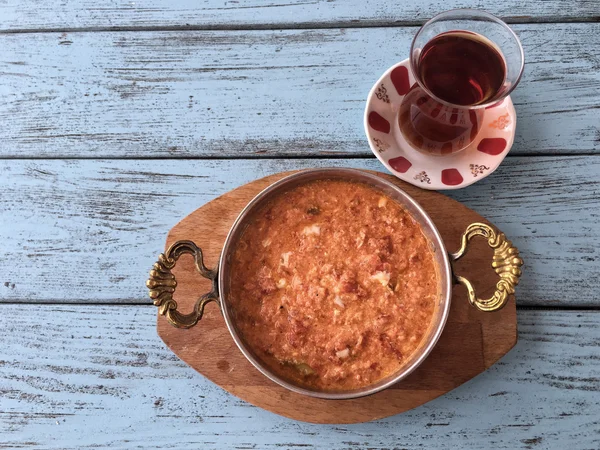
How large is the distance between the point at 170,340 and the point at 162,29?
0.89 metres

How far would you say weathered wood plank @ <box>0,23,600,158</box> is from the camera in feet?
5.20

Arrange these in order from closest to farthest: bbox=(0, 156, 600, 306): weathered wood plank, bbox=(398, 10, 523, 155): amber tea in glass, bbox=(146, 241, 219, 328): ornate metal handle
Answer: bbox=(146, 241, 219, 328): ornate metal handle < bbox=(398, 10, 523, 155): amber tea in glass < bbox=(0, 156, 600, 306): weathered wood plank

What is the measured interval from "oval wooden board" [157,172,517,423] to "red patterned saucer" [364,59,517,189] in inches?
3.1

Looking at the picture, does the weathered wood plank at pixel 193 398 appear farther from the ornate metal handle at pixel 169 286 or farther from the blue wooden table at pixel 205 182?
the ornate metal handle at pixel 169 286

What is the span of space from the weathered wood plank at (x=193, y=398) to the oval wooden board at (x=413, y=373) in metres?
0.08

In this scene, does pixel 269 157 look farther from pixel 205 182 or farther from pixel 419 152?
pixel 419 152

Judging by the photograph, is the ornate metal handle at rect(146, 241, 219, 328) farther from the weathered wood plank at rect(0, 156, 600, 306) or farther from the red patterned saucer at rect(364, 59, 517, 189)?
the red patterned saucer at rect(364, 59, 517, 189)

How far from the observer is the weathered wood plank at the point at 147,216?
1530 mm

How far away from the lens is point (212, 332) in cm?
144

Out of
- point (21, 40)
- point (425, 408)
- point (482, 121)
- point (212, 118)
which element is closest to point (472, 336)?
point (425, 408)

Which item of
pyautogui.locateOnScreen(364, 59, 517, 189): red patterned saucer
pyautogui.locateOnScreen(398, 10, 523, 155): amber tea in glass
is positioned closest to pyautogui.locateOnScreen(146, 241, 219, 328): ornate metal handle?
pyautogui.locateOnScreen(364, 59, 517, 189): red patterned saucer

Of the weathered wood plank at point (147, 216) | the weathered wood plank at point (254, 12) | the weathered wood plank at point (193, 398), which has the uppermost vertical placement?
the weathered wood plank at point (254, 12)

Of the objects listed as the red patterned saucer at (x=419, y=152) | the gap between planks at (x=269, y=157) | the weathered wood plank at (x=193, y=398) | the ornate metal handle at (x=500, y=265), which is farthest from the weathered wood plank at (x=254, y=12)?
the weathered wood plank at (x=193, y=398)

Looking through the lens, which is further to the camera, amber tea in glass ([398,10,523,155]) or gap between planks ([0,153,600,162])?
gap between planks ([0,153,600,162])
